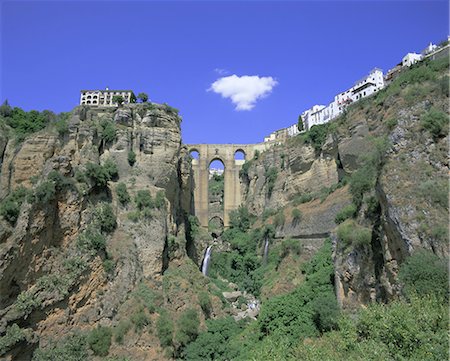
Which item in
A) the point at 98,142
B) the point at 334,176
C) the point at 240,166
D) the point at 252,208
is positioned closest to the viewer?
the point at 98,142

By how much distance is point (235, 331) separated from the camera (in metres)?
24.4

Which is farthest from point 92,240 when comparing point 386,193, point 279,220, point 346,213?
point 279,220

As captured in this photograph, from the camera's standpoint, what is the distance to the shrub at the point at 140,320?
74.9 ft

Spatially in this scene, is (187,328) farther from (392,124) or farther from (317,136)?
(317,136)

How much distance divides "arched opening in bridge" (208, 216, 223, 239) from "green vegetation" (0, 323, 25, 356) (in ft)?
96.2

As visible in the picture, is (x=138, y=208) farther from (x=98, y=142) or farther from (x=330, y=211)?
(x=330, y=211)

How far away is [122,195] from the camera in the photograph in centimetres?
2752

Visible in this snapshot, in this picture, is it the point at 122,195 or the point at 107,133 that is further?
the point at 107,133

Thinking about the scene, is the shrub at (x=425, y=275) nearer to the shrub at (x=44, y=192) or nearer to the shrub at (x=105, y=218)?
the shrub at (x=105, y=218)

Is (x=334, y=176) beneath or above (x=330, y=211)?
above

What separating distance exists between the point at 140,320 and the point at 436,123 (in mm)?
19236

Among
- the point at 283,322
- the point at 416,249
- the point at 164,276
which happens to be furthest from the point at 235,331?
the point at 416,249

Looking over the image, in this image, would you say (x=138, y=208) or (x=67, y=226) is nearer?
(x=67, y=226)

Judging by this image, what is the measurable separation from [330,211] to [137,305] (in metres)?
16.2
